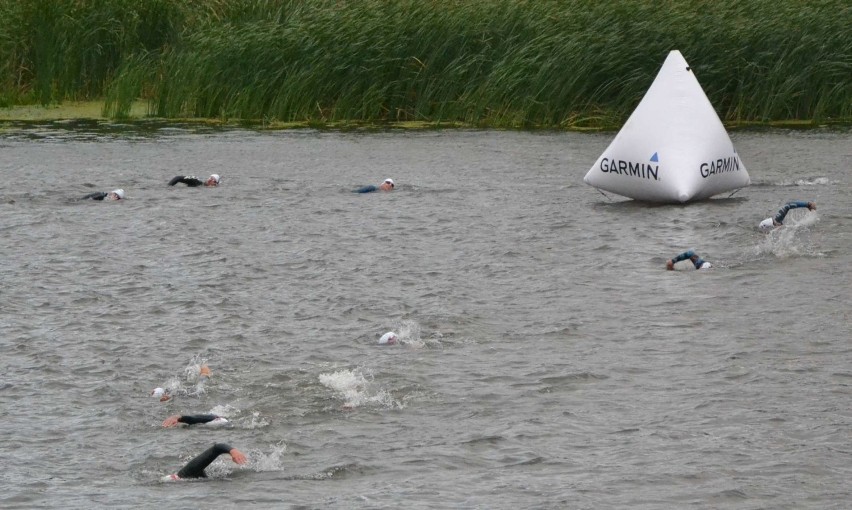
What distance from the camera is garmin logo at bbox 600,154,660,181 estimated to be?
727 inches

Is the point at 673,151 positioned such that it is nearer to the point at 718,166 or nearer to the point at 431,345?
the point at 718,166

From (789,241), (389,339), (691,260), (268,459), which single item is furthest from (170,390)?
(789,241)

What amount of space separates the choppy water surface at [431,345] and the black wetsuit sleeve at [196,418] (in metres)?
0.08

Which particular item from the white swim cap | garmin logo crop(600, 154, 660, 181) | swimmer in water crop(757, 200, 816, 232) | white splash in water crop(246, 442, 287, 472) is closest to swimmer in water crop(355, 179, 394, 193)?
garmin logo crop(600, 154, 660, 181)

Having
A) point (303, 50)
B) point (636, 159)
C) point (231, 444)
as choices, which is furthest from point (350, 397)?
point (303, 50)

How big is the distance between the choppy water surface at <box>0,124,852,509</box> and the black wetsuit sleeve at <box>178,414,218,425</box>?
0.25 ft

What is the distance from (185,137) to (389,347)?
16.3 m

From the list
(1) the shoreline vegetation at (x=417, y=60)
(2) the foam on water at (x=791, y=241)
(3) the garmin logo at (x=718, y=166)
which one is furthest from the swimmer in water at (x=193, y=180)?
(2) the foam on water at (x=791, y=241)

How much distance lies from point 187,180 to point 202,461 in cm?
1306

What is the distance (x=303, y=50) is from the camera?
28703mm

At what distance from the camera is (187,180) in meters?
21.5

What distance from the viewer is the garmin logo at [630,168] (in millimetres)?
18453

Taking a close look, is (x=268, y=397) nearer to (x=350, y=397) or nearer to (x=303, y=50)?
(x=350, y=397)

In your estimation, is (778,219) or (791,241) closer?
(791,241)
